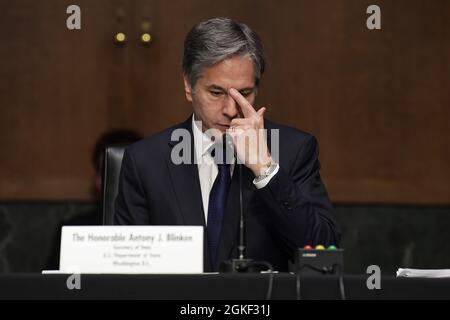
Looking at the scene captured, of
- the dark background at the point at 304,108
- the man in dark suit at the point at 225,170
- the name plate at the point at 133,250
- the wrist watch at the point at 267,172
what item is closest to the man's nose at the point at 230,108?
the man in dark suit at the point at 225,170

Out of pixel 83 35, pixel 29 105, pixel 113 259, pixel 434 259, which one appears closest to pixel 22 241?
pixel 29 105

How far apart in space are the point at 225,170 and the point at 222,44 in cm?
38

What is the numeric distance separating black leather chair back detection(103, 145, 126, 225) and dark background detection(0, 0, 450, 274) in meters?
1.37

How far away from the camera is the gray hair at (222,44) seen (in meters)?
2.80

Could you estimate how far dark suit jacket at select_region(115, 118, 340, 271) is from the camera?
8.47 feet

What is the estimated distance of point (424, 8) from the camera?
14.6 feet

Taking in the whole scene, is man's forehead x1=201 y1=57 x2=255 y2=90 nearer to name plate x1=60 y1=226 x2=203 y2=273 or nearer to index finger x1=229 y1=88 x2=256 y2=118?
index finger x1=229 y1=88 x2=256 y2=118

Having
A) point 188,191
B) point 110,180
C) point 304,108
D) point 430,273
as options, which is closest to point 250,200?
point 188,191

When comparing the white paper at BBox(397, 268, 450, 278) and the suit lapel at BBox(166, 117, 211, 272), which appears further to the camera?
the suit lapel at BBox(166, 117, 211, 272)

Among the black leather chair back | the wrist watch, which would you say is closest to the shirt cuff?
the wrist watch

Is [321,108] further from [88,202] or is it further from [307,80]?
[88,202]

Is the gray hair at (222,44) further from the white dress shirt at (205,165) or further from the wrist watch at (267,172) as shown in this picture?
the wrist watch at (267,172)

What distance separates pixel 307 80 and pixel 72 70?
1.11m

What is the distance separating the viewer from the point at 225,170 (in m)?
2.75
